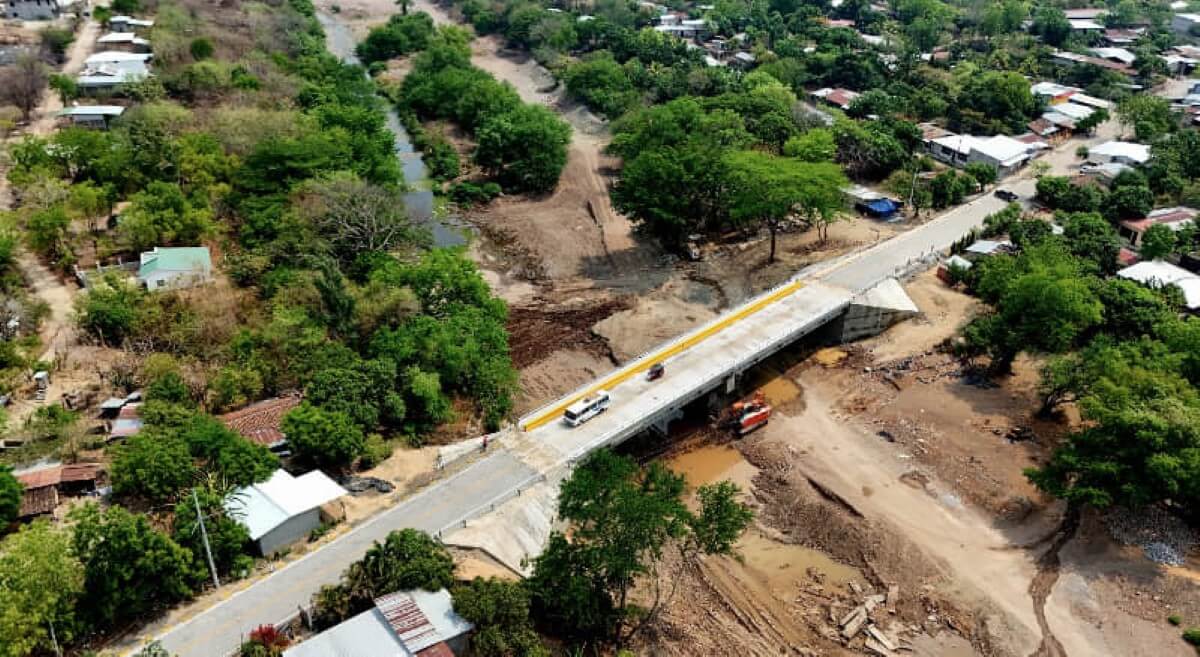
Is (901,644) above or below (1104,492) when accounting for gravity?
below

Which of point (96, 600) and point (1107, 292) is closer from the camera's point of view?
point (96, 600)

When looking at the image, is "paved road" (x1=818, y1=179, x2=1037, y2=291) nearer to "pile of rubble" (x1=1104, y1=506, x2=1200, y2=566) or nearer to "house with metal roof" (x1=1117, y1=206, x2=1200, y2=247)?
"house with metal roof" (x1=1117, y1=206, x2=1200, y2=247)

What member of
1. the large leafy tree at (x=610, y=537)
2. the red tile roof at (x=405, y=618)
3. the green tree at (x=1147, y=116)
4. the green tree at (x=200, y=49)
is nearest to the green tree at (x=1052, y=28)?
the green tree at (x=1147, y=116)

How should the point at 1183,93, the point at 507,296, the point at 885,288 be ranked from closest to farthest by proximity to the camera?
the point at 885,288 < the point at 507,296 < the point at 1183,93

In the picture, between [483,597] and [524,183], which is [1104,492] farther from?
[524,183]

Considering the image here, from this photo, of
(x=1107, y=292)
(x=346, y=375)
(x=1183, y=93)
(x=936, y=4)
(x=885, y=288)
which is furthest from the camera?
(x=936, y=4)

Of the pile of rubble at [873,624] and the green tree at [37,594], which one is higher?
the green tree at [37,594]

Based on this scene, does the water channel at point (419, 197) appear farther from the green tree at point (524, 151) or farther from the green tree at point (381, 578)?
the green tree at point (381, 578)

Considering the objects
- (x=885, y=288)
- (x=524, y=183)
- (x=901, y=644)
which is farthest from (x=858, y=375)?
(x=524, y=183)
